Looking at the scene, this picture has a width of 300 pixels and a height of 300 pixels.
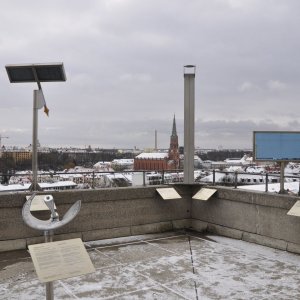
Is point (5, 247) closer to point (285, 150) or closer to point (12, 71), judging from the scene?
point (12, 71)

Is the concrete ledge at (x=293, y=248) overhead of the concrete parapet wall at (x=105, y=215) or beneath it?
beneath

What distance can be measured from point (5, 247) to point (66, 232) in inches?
60.7

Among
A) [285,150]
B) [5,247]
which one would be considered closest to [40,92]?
[5,247]

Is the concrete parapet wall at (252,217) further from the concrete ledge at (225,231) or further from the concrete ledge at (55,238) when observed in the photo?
the concrete ledge at (55,238)

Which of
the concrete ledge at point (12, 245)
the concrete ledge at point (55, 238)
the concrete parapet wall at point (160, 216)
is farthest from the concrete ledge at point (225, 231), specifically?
the concrete ledge at point (12, 245)

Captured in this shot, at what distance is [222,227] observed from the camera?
11648mm

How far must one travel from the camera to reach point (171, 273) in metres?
7.98

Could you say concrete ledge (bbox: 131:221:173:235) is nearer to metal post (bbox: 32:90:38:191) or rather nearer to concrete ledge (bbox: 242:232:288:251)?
concrete ledge (bbox: 242:232:288:251)

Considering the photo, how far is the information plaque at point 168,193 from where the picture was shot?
11.9 m

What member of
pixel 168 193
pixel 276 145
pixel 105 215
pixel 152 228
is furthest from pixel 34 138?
pixel 276 145

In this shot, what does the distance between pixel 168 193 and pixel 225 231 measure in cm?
196

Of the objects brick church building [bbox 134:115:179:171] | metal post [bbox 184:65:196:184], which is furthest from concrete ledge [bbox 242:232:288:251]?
brick church building [bbox 134:115:179:171]

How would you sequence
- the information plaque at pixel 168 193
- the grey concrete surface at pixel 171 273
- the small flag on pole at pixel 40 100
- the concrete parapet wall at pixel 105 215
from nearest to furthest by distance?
the grey concrete surface at pixel 171 273 → the concrete parapet wall at pixel 105 215 → the small flag on pole at pixel 40 100 → the information plaque at pixel 168 193

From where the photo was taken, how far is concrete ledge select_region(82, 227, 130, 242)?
431 inches
